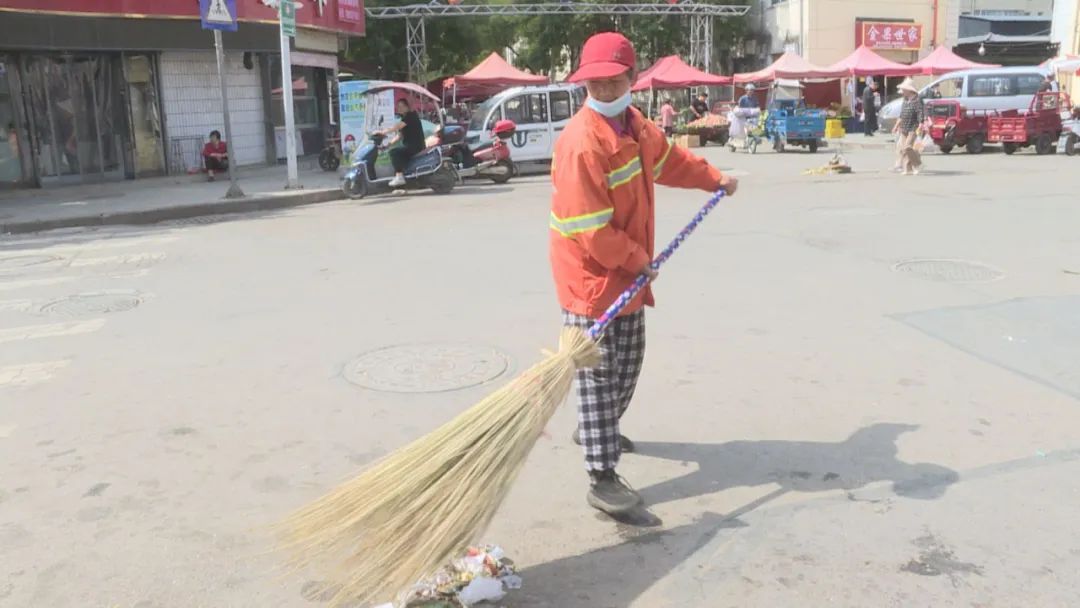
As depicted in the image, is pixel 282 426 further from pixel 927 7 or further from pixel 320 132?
pixel 927 7

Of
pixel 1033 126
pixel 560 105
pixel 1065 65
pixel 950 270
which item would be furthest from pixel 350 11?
pixel 1065 65

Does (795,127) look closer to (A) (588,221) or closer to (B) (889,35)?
(B) (889,35)

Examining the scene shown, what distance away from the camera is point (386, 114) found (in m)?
16.7

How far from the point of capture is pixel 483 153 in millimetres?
16188

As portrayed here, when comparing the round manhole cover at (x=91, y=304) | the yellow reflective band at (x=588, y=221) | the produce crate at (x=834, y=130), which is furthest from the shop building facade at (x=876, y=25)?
the yellow reflective band at (x=588, y=221)

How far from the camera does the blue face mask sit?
11.0 feet

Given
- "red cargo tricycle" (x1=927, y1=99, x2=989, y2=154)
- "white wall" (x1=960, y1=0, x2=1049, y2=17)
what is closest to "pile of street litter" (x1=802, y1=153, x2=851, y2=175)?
"red cargo tricycle" (x1=927, y1=99, x2=989, y2=154)

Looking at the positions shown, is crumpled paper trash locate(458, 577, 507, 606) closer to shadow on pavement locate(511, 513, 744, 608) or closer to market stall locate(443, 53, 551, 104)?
shadow on pavement locate(511, 513, 744, 608)

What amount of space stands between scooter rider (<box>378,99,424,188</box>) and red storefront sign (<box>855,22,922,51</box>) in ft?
88.8

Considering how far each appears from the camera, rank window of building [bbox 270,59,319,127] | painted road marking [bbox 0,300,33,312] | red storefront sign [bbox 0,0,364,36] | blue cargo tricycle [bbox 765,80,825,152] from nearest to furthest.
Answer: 1. painted road marking [bbox 0,300,33,312]
2. red storefront sign [bbox 0,0,364,36]
3. window of building [bbox 270,59,319,127]
4. blue cargo tricycle [bbox 765,80,825,152]

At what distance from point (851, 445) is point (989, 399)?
1.03 meters

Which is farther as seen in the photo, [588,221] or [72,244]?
[72,244]

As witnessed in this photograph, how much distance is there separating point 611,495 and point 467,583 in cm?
73

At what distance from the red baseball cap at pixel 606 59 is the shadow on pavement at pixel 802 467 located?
1.71m
